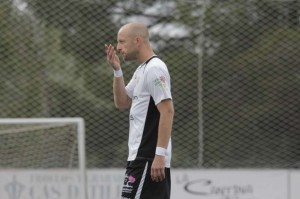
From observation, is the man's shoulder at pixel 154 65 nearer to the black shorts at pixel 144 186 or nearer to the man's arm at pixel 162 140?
the man's arm at pixel 162 140

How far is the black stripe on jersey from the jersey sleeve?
0.07m

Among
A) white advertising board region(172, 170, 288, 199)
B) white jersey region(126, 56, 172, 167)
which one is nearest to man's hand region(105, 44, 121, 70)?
white jersey region(126, 56, 172, 167)

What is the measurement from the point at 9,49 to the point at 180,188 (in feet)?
8.52

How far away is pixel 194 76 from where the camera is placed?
828 centimetres

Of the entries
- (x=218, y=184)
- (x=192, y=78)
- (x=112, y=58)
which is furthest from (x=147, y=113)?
(x=192, y=78)

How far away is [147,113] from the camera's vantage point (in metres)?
3.62

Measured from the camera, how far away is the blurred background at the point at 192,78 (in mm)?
8172

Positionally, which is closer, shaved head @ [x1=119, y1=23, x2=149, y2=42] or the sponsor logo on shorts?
the sponsor logo on shorts

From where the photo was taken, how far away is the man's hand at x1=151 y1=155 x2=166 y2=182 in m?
3.49

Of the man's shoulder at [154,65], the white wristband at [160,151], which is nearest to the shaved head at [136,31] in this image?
the man's shoulder at [154,65]

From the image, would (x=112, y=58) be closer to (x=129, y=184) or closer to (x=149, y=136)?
(x=149, y=136)

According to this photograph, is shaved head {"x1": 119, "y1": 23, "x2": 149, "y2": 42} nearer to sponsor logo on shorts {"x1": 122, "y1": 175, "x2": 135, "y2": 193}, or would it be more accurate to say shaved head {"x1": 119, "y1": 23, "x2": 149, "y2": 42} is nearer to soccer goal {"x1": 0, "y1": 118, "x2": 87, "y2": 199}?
sponsor logo on shorts {"x1": 122, "y1": 175, "x2": 135, "y2": 193}

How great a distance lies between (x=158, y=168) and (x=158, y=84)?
424 mm

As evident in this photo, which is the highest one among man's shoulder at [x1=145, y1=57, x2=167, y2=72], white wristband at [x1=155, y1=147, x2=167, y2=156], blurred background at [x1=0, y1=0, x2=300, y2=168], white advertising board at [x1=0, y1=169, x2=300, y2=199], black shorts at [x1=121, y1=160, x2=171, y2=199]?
blurred background at [x1=0, y1=0, x2=300, y2=168]
